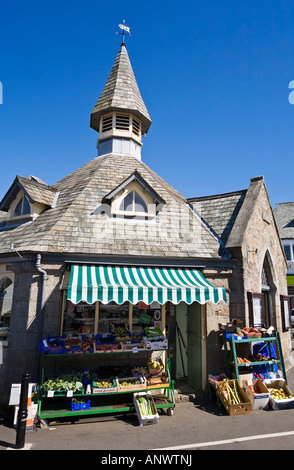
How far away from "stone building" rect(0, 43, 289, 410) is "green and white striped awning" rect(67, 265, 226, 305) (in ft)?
Answer: 0.09

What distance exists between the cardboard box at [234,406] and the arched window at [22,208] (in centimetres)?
868

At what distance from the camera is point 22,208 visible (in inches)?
444

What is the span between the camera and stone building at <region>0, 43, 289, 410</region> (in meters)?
8.09

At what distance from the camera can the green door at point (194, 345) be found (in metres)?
9.21

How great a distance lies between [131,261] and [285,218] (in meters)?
30.6

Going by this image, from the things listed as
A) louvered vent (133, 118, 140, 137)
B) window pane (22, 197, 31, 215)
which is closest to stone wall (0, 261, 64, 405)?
window pane (22, 197, 31, 215)

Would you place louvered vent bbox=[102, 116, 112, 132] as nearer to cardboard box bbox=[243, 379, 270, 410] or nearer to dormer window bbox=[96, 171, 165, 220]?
dormer window bbox=[96, 171, 165, 220]

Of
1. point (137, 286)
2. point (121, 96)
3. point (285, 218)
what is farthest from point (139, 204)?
point (285, 218)

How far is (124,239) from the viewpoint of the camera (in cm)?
945

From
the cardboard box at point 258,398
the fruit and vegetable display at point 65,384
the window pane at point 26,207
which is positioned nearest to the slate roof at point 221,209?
the cardboard box at point 258,398

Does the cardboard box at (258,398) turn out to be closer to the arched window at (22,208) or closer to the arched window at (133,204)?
the arched window at (133,204)
